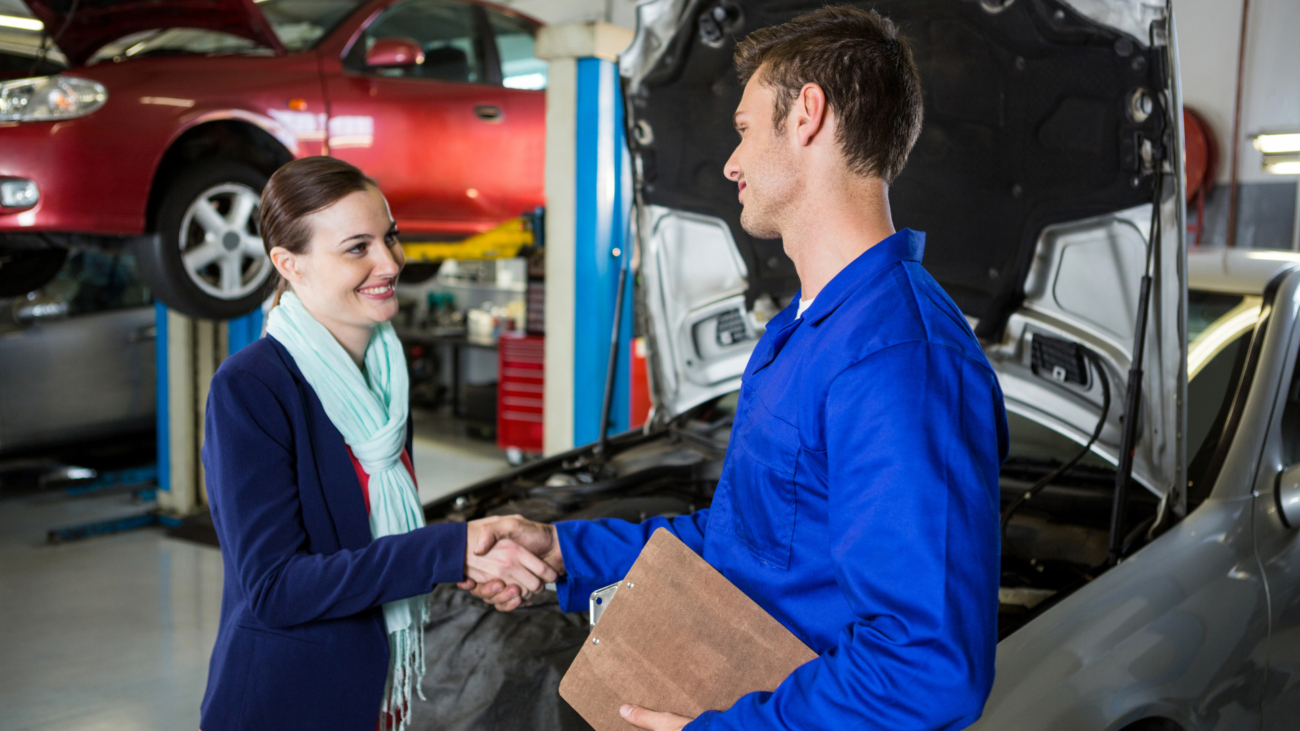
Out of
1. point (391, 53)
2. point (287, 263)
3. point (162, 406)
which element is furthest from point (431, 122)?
point (287, 263)

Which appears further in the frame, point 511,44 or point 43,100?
point 511,44

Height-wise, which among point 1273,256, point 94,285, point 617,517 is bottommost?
point 617,517

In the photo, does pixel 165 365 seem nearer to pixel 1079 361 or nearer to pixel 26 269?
pixel 26 269

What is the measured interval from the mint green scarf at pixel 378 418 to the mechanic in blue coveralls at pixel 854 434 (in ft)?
1.86

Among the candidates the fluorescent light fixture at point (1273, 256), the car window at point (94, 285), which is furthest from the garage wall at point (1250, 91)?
the car window at point (94, 285)

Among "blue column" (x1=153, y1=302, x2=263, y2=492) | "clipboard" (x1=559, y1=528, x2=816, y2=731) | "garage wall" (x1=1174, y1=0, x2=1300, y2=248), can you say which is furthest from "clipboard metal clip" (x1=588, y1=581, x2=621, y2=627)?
"garage wall" (x1=1174, y1=0, x2=1300, y2=248)

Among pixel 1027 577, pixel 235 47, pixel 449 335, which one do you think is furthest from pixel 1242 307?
pixel 449 335

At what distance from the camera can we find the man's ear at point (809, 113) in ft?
3.33

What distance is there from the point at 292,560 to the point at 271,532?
0.16 ft

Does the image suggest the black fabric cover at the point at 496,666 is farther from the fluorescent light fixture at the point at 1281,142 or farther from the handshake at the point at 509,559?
the fluorescent light fixture at the point at 1281,142

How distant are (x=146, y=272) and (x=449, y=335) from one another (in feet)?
13.5

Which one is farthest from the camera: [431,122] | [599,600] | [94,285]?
[94,285]

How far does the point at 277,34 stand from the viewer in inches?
159

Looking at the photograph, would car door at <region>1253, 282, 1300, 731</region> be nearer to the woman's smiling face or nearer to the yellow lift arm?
the woman's smiling face
